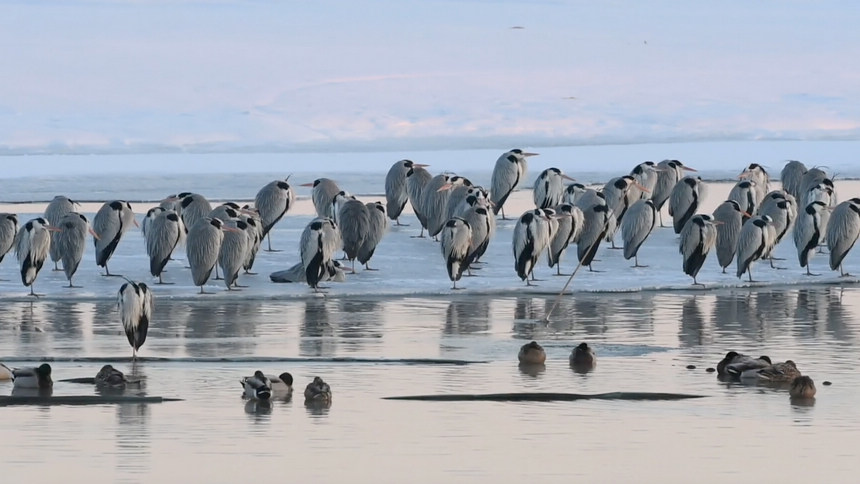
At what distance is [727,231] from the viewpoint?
25.4 m

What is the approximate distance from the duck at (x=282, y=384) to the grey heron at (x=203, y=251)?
828 cm

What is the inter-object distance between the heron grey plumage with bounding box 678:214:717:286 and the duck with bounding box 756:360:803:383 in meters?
8.95

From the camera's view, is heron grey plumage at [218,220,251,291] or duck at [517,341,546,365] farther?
heron grey plumage at [218,220,251,291]

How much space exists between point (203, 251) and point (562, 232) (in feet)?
15.7

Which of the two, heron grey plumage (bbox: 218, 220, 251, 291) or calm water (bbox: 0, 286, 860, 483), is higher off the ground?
heron grey plumage (bbox: 218, 220, 251, 291)

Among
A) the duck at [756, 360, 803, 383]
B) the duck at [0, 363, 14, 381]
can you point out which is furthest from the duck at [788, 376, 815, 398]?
the duck at [0, 363, 14, 381]

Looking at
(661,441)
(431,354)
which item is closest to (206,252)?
(431,354)

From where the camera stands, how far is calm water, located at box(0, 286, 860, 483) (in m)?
11.6

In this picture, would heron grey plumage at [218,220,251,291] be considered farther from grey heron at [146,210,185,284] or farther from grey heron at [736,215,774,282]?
grey heron at [736,215,774,282]

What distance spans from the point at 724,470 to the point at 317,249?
1173cm

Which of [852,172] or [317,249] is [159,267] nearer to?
[317,249]

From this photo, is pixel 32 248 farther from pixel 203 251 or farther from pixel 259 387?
pixel 259 387

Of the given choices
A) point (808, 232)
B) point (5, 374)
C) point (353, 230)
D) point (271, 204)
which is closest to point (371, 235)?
point (353, 230)

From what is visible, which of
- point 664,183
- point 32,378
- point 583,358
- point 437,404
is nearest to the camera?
point 437,404
